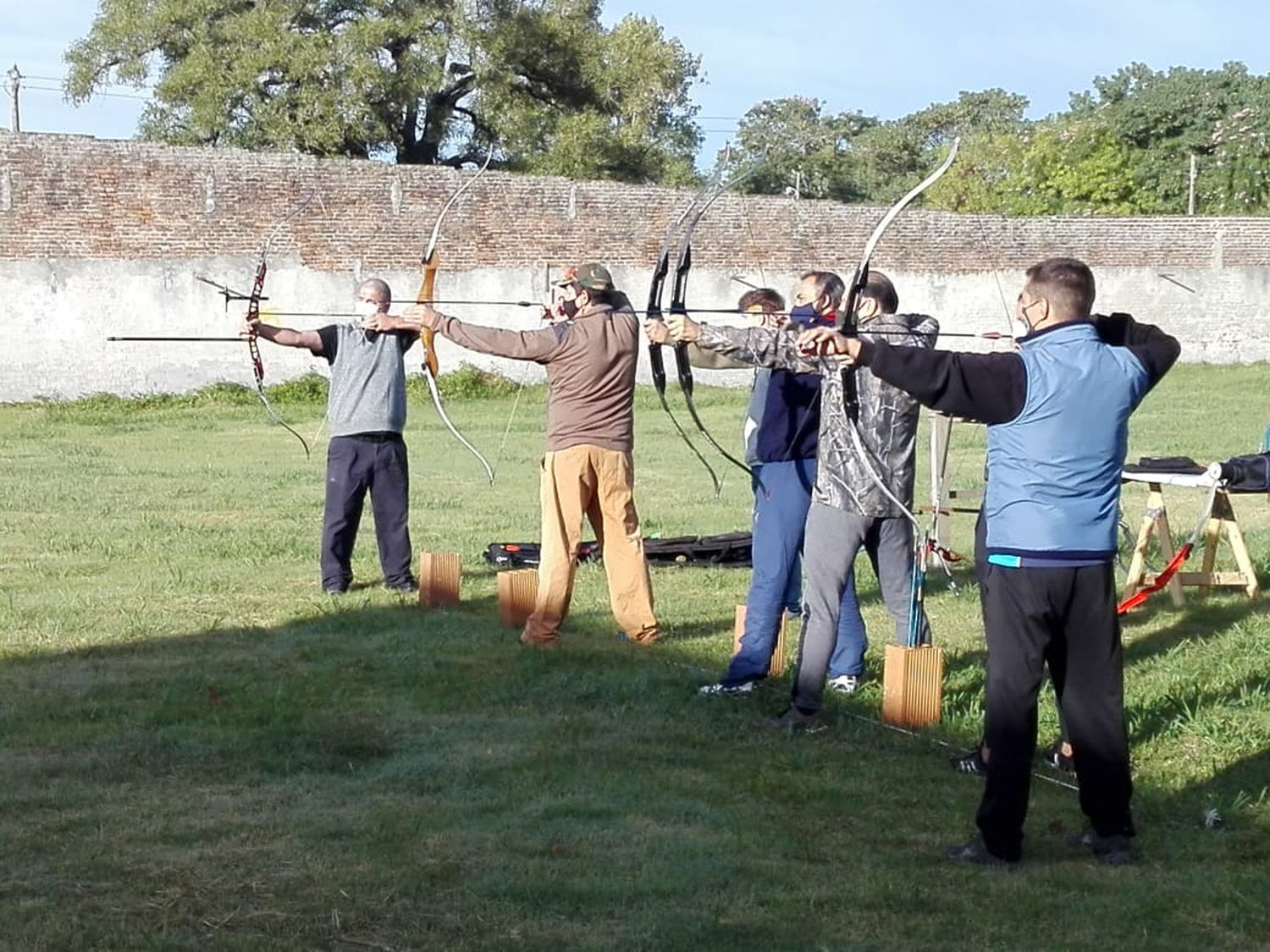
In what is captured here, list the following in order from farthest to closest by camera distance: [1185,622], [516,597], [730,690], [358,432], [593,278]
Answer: [358,432]
[1185,622]
[516,597]
[593,278]
[730,690]

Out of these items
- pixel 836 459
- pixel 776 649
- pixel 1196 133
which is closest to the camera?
pixel 836 459

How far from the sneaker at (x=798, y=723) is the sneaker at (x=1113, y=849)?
1.71 metres

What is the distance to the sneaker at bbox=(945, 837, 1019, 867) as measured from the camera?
5566mm

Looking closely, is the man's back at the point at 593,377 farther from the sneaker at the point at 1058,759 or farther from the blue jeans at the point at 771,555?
the sneaker at the point at 1058,759

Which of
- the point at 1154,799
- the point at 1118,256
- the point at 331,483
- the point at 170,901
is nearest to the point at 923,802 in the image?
the point at 1154,799

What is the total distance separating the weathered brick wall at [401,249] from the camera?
87.2 ft

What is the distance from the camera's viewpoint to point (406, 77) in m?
41.3

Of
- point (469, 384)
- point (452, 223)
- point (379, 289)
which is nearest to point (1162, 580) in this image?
point (379, 289)

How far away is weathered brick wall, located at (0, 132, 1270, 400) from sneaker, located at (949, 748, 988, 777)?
19.9m

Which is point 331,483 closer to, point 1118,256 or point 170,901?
point 170,901

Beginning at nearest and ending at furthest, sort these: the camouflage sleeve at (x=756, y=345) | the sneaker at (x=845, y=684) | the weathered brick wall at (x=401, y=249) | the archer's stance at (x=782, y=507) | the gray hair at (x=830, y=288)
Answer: the camouflage sleeve at (x=756, y=345)
the gray hair at (x=830, y=288)
the archer's stance at (x=782, y=507)
the sneaker at (x=845, y=684)
the weathered brick wall at (x=401, y=249)

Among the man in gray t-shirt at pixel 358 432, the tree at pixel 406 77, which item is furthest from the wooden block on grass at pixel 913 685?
the tree at pixel 406 77

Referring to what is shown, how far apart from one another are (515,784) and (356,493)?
15.2 ft

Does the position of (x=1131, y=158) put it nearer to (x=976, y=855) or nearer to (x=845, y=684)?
(x=845, y=684)
